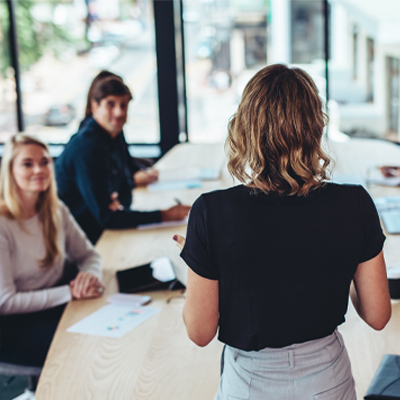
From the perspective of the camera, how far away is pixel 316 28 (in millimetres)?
5039

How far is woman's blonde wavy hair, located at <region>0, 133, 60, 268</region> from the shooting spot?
2.04 meters

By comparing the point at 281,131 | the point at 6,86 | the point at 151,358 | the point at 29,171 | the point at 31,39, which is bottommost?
the point at 151,358

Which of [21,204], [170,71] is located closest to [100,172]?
[21,204]

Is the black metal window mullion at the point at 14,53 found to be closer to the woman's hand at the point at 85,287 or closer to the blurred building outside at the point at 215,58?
the blurred building outside at the point at 215,58

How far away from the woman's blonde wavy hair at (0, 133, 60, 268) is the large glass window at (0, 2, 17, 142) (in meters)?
3.55

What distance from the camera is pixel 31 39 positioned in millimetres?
5516

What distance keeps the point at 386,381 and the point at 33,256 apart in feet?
4.44

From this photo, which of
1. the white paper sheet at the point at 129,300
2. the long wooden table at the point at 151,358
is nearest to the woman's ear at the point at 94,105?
the long wooden table at the point at 151,358

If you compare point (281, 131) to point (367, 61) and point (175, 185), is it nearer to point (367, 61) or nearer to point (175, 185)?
point (175, 185)

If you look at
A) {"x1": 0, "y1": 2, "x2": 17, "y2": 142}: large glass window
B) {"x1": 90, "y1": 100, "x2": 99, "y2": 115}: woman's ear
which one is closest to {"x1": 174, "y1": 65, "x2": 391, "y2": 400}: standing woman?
{"x1": 90, "y1": 100, "x2": 99, "y2": 115}: woman's ear

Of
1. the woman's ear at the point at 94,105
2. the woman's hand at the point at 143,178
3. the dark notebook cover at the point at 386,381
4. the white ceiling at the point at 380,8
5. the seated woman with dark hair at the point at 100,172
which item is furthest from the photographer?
the white ceiling at the point at 380,8

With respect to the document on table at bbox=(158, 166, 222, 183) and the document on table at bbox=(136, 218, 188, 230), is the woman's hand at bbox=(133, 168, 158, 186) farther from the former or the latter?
the document on table at bbox=(136, 218, 188, 230)

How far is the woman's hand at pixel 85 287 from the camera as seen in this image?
1.86 metres

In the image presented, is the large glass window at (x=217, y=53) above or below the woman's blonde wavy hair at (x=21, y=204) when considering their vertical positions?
above
